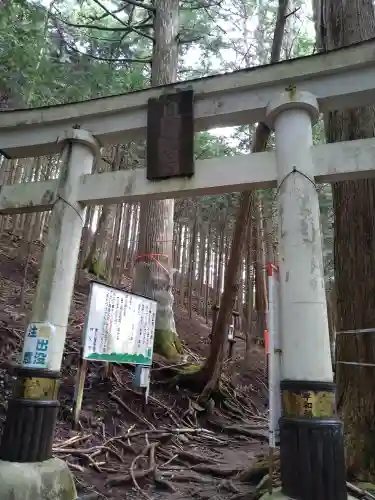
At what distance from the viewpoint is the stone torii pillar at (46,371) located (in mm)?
2930

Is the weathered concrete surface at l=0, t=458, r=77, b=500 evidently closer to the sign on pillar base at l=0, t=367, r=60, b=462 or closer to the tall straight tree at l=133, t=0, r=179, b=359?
the sign on pillar base at l=0, t=367, r=60, b=462

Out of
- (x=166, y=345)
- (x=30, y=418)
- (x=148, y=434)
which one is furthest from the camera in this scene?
(x=166, y=345)

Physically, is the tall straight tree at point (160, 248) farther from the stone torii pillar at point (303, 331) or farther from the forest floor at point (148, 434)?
the stone torii pillar at point (303, 331)

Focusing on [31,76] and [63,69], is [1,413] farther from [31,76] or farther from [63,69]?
[63,69]

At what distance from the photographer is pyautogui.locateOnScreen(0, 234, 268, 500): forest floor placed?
12.5ft

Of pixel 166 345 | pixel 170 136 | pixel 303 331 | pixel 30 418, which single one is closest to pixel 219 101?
pixel 170 136

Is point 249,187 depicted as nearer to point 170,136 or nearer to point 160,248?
point 170,136

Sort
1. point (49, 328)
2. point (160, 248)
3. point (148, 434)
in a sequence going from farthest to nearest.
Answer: point (160, 248) < point (148, 434) < point (49, 328)

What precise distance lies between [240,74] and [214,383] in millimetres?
4822

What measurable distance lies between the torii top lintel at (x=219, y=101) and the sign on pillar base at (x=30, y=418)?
2.24 metres

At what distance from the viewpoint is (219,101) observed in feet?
11.8

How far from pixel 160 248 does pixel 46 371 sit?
4.46m

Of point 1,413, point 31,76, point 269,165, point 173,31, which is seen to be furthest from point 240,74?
point 173,31

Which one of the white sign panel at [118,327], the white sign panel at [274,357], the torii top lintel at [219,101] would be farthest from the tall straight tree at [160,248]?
the white sign panel at [274,357]
